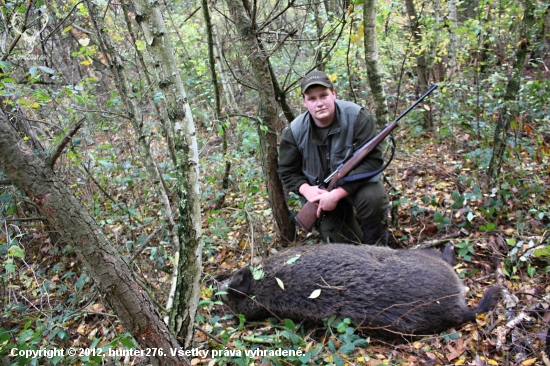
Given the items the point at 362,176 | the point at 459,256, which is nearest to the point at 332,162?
the point at 362,176

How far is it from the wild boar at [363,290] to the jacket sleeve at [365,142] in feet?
2.89

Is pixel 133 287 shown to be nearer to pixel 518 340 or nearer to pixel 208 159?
pixel 518 340

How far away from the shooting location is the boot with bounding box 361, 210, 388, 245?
4316 millimetres

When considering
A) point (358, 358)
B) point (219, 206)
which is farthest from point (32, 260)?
point (358, 358)

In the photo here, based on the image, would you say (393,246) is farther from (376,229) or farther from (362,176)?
(362,176)

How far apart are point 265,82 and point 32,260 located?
4058 millimetres

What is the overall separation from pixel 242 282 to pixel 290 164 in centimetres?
153

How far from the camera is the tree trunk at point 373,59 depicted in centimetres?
400

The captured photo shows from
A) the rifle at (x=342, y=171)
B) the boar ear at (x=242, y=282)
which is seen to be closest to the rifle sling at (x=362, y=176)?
the rifle at (x=342, y=171)

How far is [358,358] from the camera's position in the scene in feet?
9.84

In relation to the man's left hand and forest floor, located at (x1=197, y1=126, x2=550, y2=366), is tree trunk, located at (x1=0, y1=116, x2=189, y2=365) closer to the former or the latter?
forest floor, located at (x1=197, y1=126, x2=550, y2=366)

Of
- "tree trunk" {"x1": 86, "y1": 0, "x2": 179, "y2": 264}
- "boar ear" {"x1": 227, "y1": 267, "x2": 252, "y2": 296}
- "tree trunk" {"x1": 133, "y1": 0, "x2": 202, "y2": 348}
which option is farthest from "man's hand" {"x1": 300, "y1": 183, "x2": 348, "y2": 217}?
"tree trunk" {"x1": 133, "y1": 0, "x2": 202, "y2": 348}

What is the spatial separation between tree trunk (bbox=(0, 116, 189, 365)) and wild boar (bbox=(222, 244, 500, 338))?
5.52 ft

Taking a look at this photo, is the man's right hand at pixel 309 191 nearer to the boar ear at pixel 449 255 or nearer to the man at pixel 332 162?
the man at pixel 332 162
